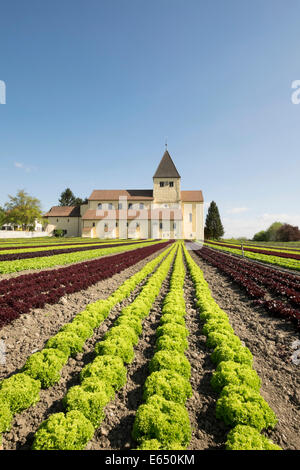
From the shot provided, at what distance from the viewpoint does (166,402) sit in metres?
3.39

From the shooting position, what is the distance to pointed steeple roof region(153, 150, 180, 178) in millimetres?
63219

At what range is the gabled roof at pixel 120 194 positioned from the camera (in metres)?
63.6

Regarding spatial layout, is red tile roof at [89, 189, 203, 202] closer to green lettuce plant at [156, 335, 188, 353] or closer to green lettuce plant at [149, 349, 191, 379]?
green lettuce plant at [156, 335, 188, 353]

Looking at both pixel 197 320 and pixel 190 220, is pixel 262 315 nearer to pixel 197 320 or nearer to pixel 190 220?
pixel 197 320

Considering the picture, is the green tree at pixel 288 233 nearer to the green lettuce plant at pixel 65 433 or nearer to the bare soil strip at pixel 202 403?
the bare soil strip at pixel 202 403

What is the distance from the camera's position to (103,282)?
11.6 metres

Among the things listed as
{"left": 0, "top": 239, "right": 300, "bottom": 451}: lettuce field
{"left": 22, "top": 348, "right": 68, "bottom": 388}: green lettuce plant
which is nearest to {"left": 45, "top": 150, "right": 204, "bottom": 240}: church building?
{"left": 0, "top": 239, "right": 300, "bottom": 451}: lettuce field

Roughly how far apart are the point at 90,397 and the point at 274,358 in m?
4.03

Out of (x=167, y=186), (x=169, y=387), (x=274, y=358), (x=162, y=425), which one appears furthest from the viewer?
(x=167, y=186)

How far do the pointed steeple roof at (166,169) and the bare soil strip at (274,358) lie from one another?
56.8 metres

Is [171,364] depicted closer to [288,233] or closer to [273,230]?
[288,233]

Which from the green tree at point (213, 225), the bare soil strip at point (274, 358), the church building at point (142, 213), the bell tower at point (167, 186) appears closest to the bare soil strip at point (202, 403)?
the bare soil strip at point (274, 358)

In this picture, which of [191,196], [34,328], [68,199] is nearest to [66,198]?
[68,199]

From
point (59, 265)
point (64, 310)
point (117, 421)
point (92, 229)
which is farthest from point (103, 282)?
point (92, 229)
